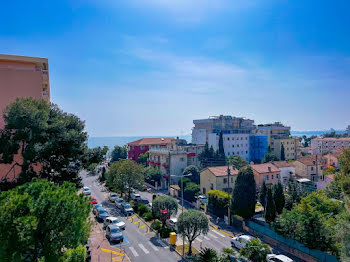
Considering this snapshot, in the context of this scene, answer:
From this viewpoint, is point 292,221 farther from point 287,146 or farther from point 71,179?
point 287,146

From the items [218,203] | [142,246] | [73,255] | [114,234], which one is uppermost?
[73,255]

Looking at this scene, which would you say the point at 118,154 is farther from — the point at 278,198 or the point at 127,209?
the point at 278,198

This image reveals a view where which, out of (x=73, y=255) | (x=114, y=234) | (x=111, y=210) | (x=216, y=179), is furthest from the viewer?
(x=216, y=179)

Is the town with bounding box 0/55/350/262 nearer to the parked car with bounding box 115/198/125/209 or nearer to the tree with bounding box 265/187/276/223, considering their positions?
the parked car with bounding box 115/198/125/209

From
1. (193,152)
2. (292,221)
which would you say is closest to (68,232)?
(292,221)

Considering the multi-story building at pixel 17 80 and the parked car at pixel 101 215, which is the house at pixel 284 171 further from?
the multi-story building at pixel 17 80

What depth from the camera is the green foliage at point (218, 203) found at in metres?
29.7

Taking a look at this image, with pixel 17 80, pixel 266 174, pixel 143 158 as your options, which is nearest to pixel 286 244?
pixel 266 174

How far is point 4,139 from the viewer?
15.8 meters

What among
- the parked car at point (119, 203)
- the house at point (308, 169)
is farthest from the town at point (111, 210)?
the house at point (308, 169)

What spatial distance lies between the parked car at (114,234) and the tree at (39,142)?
5.96 meters

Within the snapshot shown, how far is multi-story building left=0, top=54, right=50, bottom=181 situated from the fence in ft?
73.4

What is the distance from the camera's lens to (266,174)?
4169 cm

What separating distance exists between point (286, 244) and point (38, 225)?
20076mm
